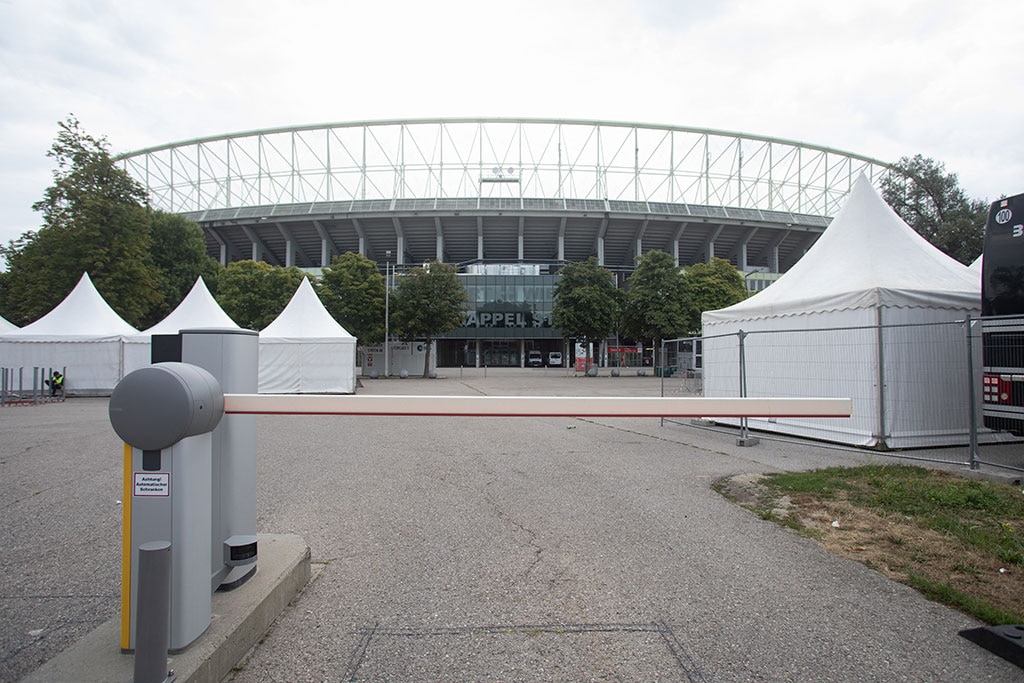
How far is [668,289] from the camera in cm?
3872

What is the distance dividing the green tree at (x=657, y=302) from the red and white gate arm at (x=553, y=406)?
36.3 metres

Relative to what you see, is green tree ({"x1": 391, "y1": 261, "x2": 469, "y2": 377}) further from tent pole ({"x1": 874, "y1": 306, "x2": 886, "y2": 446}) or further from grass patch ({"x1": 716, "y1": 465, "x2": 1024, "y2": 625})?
grass patch ({"x1": 716, "y1": 465, "x2": 1024, "y2": 625})

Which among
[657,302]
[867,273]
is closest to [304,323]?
[867,273]

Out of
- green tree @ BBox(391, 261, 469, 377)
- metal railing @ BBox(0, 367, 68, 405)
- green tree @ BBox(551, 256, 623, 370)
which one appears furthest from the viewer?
green tree @ BBox(391, 261, 469, 377)

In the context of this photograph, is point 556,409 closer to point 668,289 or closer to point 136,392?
point 136,392

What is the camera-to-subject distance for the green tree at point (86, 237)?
1089 inches

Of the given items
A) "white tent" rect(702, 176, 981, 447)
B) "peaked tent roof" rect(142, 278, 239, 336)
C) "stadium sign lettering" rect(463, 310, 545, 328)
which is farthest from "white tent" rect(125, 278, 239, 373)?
"stadium sign lettering" rect(463, 310, 545, 328)

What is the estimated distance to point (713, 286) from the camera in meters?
43.9

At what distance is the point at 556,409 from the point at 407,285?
126 feet

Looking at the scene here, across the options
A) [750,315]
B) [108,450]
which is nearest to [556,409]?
[108,450]

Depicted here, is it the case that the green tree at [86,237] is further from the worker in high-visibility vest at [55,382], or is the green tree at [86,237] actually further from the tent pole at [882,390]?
the tent pole at [882,390]

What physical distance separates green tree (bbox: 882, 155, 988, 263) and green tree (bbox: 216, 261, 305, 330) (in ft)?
129

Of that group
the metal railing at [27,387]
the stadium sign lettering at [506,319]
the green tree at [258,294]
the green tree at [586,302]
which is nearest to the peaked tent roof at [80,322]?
the metal railing at [27,387]

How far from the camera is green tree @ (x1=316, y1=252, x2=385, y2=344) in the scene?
39.0 m
